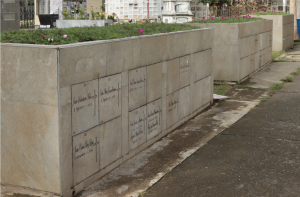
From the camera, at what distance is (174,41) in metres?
6.59

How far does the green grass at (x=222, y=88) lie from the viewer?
393 inches

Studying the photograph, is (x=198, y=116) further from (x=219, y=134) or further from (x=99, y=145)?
(x=99, y=145)

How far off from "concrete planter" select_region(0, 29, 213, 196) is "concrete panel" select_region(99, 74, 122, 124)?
0.04 ft

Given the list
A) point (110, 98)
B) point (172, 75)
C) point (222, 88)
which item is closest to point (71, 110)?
point (110, 98)

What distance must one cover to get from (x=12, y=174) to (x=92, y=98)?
1.14m

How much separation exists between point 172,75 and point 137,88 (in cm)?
123

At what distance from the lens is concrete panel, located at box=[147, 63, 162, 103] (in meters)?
5.85

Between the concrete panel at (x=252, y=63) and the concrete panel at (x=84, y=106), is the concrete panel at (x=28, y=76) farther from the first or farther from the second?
the concrete panel at (x=252, y=63)

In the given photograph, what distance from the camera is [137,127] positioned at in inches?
220

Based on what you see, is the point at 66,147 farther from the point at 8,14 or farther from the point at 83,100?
the point at 8,14

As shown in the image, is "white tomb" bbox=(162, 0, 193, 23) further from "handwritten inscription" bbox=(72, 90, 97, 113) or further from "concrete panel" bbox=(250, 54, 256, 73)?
"handwritten inscription" bbox=(72, 90, 97, 113)

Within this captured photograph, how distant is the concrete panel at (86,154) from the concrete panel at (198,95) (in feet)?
11.0

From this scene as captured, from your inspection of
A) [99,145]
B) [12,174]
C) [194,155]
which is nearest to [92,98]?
[99,145]

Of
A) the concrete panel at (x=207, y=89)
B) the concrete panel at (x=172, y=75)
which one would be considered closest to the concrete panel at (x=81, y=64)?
the concrete panel at (x=172, y=75)
